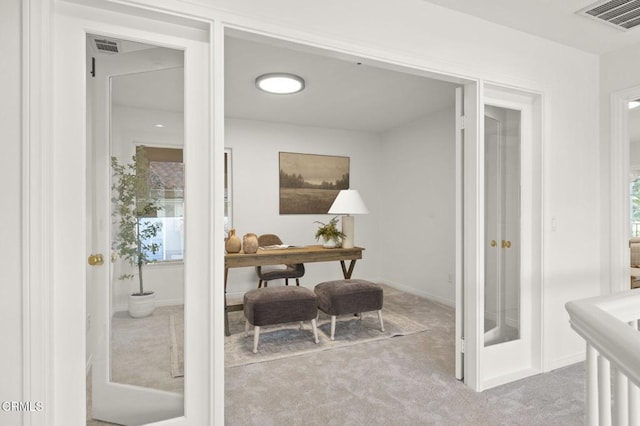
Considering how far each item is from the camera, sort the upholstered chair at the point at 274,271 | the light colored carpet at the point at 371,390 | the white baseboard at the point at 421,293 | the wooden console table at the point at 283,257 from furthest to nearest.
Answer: the white baseboard at the point at 421,293 → the upholstered chair at the point at 274,271 → the wooden console table at the point at 283,257 → the light colored carpet at the point at 371,390

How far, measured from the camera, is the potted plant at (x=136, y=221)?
1.75m

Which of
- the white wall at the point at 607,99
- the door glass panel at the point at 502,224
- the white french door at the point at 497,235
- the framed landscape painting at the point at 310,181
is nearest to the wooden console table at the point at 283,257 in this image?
the white french door at the point at 497,235

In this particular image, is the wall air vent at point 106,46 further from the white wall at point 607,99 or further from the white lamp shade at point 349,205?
the white wall at point 607,99

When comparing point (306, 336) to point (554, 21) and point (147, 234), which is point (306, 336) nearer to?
point (147, 234)

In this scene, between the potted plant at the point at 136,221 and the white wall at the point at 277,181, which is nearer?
the potted plant at the point at 136,221

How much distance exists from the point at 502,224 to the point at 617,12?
154 cm

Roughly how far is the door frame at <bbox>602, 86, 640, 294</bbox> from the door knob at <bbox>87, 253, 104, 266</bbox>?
3.60m

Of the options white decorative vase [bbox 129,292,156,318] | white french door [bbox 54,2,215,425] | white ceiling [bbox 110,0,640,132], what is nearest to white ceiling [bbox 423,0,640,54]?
white ceiling [bbox 110,0,640,132]

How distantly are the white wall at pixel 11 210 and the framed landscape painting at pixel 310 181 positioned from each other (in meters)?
4.11

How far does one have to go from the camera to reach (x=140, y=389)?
179cm

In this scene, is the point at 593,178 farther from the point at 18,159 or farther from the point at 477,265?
the point at 18,159

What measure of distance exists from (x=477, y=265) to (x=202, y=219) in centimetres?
182

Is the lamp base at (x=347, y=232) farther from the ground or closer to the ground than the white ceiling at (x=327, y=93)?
closer to the ground

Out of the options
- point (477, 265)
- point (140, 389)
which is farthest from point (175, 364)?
point (477, 265)
